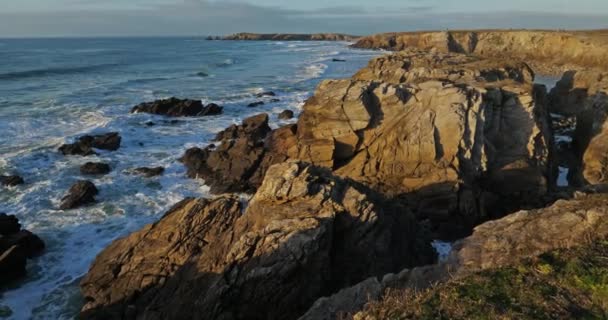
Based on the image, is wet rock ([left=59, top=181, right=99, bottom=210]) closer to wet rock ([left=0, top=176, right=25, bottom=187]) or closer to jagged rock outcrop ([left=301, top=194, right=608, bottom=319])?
wet rock ([left=0, top=176, right=25, bottom=187])

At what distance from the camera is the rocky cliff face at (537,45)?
65625 mm

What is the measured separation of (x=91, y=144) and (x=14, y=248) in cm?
1566

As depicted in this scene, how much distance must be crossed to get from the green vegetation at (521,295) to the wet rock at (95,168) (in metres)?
20.6

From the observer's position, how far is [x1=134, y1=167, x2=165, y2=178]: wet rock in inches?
1012

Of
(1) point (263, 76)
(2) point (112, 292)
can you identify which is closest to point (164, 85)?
(1) point (263, 76)

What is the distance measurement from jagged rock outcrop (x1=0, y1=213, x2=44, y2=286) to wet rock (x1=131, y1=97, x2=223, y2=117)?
22548 millimetres

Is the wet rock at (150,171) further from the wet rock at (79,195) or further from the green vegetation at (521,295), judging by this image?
the green vegetation at (521,295)

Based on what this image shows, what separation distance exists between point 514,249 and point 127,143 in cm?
2657

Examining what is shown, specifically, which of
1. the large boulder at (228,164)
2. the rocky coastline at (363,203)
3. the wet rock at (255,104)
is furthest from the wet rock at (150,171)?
the wet rock at (255,104)

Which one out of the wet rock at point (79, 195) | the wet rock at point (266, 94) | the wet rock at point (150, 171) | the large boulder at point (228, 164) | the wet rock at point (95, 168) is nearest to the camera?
the wet rock at point (79, 195)

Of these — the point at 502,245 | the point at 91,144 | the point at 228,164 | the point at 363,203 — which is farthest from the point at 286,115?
the point at 502,245

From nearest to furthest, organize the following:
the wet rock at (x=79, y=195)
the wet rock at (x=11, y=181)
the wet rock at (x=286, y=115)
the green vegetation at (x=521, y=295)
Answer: the green vegetation at (x=521, y=295) < the wet rock at (x=79, y=195) < the wet rock at (x=11, y=181) < the wet rock at (x=286, y=115)

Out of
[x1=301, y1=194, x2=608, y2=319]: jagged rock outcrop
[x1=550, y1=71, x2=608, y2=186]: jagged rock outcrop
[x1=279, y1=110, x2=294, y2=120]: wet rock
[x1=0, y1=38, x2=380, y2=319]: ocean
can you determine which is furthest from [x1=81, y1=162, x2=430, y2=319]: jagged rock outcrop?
[x1=279, y1=110, x2=294, y2=120]: wet rock

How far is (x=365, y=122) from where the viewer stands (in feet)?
73.1
